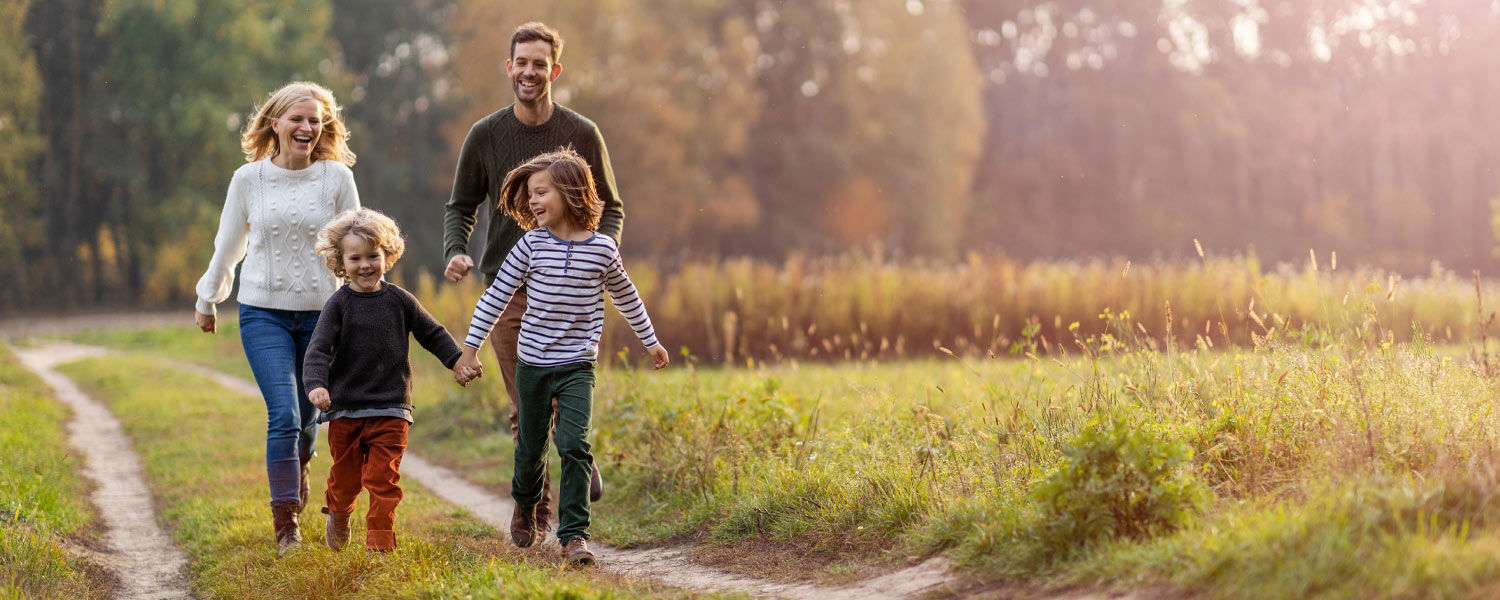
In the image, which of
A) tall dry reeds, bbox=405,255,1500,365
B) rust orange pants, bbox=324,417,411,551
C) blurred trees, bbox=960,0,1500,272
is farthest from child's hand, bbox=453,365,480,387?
blurred trees, bbox=960,0,1500,272

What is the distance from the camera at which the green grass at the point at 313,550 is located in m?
4.58

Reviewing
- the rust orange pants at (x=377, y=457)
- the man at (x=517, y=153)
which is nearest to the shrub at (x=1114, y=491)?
the man at (x=517, y=153)

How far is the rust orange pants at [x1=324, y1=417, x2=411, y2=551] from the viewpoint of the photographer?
5008 millimetres

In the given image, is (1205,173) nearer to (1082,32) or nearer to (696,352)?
(1082,32)

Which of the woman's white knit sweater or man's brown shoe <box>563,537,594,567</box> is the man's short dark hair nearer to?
the woman's white knit sweater

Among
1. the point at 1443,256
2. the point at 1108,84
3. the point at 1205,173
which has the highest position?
the point at 1108,84

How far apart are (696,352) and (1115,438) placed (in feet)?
34.5

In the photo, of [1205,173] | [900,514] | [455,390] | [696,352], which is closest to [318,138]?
[900,514]

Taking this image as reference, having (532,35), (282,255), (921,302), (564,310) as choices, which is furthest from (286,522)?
(921,302)

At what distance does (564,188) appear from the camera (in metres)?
4.92

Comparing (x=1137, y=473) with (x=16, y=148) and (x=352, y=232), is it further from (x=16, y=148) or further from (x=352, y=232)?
(x=16, y=148)

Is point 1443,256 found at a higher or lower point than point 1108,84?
lower

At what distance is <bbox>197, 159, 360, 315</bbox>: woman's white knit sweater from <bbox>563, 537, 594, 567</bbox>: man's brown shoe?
1.55 metres

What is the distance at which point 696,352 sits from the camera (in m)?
14.6
